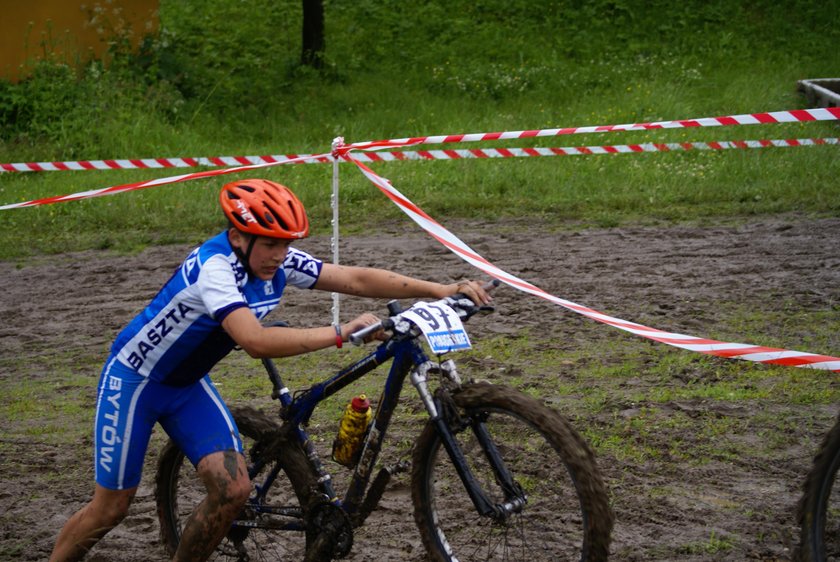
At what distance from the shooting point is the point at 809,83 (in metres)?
16.9

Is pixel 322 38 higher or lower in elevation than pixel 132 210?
higher

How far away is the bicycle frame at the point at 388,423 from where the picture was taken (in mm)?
3959

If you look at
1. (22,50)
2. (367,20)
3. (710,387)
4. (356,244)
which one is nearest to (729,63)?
(367,20)

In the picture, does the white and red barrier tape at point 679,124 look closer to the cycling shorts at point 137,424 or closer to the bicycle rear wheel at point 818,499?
the cycling shorts at point 137,424

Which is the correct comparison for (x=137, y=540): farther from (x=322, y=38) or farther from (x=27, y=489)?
(x=322, y=38)

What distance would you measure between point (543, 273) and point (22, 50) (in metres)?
10.8

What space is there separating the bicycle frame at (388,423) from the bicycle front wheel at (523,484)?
0.05 m

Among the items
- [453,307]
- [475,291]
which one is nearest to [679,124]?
[475,291]

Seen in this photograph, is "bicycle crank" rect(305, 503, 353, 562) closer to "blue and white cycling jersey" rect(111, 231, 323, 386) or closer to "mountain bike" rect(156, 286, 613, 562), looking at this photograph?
"mountain bike" rect(156, 286, 613, 562)

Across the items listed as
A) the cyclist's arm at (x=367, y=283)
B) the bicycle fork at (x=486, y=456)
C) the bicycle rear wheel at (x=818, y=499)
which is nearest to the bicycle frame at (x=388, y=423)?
the bicycle fork at (x=486, y=456)

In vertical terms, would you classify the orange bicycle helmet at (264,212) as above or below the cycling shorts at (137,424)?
above

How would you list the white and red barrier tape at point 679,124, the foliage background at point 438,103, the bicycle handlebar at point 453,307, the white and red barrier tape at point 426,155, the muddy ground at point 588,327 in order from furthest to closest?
the foliage background at point 438,103 → the white and red barrier tape at point 426,155 → the white and red barrier tape at point 679,124 → the muddy ground at point 588,327 → the bicycle handlebar at point 453,307

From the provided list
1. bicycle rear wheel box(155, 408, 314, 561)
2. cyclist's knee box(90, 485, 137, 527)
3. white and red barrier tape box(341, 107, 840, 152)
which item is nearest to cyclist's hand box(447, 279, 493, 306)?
bicycle rear wheel box(155, 408, 314, 561)

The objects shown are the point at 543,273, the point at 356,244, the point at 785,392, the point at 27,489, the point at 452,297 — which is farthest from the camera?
the point at 356,244
